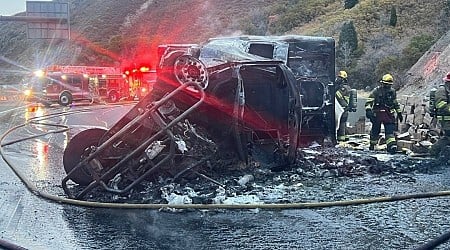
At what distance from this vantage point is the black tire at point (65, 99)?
26452mm

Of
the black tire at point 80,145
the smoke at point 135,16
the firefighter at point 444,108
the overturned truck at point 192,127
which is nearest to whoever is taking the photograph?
the overturned truck at point 192,127

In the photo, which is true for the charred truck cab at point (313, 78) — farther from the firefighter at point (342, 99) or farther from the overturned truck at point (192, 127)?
the overturned truck at point (192, 127)

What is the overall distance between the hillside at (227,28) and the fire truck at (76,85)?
11.2 metres

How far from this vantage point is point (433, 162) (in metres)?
8.89

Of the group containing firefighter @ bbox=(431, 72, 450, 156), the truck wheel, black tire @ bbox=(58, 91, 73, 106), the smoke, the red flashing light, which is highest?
firefighter @ bbox=(431, 72, 450, 156)

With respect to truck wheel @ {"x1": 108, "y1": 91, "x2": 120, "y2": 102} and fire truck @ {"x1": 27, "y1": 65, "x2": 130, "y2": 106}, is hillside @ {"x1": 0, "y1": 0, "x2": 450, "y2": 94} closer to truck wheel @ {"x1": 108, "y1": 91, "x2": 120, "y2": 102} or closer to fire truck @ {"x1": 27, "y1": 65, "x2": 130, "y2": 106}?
truck wheel @ {"x1": 108, "y1": 91, "x2": 120, "y2": 102}

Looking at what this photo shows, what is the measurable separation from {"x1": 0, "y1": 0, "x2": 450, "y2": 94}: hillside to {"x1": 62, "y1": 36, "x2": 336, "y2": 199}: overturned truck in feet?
31.5

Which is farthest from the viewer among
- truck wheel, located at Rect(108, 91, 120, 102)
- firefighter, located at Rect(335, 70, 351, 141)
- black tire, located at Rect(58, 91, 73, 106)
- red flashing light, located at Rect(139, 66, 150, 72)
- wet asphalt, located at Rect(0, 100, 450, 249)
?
truck wheel, located at Rect(108, 91, 120, 102)

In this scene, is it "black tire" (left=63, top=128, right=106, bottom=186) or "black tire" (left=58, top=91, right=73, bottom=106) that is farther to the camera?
"black tire" (left=58, top=91, right=73, bottom=106)

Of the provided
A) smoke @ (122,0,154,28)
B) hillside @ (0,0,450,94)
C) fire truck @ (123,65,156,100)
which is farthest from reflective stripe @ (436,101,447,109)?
smoke @ (122,0,154,28)

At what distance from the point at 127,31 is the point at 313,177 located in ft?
189

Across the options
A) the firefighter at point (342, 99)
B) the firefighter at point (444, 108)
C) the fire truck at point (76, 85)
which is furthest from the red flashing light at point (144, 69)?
the firefighter at point (444, 108)

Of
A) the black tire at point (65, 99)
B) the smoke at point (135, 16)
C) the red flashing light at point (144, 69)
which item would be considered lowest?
the black tire at point (65, 99)

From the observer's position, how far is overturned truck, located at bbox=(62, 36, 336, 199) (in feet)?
22.0
